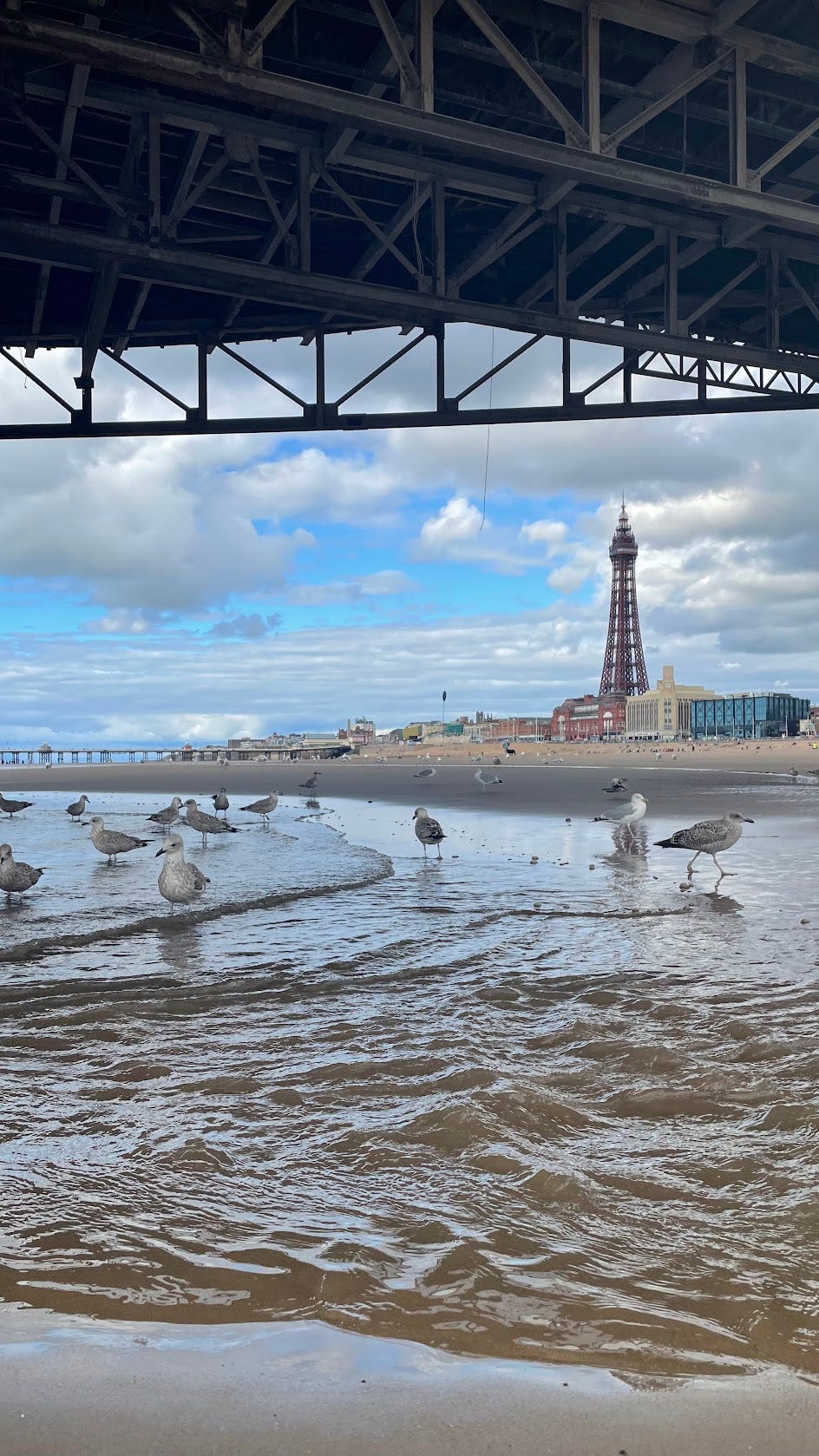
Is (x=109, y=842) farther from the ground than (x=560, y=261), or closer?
closer

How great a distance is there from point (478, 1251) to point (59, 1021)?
310 cm

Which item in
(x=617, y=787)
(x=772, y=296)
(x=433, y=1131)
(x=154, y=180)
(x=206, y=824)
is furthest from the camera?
(x=617, y=787)

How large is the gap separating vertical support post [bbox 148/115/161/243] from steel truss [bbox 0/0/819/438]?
32 mm

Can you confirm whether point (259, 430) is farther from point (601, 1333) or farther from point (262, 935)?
point (601, 1333)

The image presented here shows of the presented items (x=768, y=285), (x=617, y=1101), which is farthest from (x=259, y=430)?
(x=617, y=1101)

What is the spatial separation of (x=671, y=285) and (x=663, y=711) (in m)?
150

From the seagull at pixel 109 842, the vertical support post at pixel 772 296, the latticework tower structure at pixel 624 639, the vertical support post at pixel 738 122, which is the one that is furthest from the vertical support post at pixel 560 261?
the latticework tower structure at pixel 624 639

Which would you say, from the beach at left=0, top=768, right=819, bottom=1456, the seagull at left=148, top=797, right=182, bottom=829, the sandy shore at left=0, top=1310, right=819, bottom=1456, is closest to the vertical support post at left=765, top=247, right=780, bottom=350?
the beach at left=0, top=768, right=819, bottom=1456

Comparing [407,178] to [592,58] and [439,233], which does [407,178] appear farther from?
[592,58]

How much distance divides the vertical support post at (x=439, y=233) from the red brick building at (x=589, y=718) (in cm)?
14702

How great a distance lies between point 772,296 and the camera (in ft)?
38.0

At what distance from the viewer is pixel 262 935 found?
717 cm

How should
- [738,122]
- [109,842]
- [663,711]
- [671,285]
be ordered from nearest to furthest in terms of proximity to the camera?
[738,122], [671,285], [109,842], [663,711]

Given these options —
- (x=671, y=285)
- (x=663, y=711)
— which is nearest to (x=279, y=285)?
(x=671, y=285)
